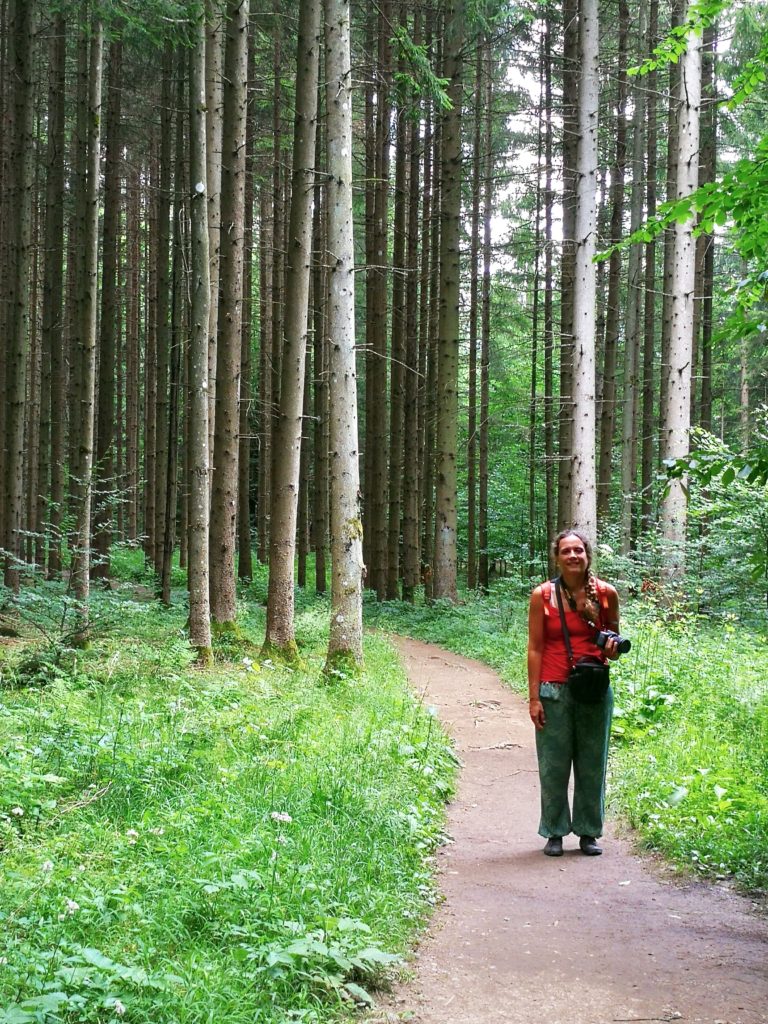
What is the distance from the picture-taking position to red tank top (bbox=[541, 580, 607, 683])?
576 centimetres

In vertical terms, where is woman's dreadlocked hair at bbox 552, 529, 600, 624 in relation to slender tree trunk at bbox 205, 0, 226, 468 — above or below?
below

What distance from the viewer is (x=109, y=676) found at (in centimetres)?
841

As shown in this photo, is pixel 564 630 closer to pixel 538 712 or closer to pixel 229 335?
pixel 538 712

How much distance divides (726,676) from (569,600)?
4455 millimetres

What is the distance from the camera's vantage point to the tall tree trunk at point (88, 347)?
11.3m

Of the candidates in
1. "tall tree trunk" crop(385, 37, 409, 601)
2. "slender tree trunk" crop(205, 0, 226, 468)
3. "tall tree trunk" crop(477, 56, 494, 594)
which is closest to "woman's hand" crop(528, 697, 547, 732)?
"slender tree trunk" crop(205, 0, 226, 468)

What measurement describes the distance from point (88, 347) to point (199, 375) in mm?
2636

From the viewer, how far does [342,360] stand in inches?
421

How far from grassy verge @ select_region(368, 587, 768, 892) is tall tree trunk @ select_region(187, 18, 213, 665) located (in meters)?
4.60

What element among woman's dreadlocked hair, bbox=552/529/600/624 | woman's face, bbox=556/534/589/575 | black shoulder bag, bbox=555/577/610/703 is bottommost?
black shoulder bag, bbox=555/577/610/703

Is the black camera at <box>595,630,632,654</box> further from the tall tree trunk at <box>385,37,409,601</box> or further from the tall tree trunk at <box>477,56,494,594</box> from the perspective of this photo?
the tall tree trunk at <box>477,56,494,594</box>

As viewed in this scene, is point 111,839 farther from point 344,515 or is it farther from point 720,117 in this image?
point 720,117

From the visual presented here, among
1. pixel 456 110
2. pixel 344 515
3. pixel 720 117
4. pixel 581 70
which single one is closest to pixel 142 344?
pixel 456 110

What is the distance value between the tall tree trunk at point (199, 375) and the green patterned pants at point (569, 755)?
6381 mm
